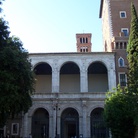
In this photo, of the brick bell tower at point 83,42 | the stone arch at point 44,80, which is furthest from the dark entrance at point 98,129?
the brick bell tower at point 83,42

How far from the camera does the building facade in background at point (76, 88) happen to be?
36.7 meters

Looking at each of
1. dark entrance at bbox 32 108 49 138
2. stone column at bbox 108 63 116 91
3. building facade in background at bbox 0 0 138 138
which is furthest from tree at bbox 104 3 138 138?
dark entrance at bbox 32 108 49 138

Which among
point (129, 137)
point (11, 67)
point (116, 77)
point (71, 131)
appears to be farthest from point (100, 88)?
point (11, 67)

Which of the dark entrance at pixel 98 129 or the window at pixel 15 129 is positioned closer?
the dark entrance at pixel 98 129

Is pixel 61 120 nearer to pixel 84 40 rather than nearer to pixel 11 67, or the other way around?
pixel 11 67

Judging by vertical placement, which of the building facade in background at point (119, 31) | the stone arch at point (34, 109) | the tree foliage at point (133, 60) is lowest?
the stone arch at point (34, 109)

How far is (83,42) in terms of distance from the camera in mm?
70375

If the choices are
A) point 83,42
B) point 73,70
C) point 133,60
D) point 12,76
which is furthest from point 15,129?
point 83,42

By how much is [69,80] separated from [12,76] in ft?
Answer: 67.3

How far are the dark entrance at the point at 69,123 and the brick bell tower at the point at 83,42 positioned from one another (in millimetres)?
30434

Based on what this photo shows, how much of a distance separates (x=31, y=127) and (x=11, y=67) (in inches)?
596

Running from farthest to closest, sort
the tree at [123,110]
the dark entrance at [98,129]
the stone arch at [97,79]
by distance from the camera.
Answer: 1. the stone arch at [97,79]
2. the dark entrance at [98,129]
3. the tree at [123,110]

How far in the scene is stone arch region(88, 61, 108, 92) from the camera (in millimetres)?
43125

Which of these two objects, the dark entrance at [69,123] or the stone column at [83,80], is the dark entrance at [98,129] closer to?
the dark entrance at [69,123]
